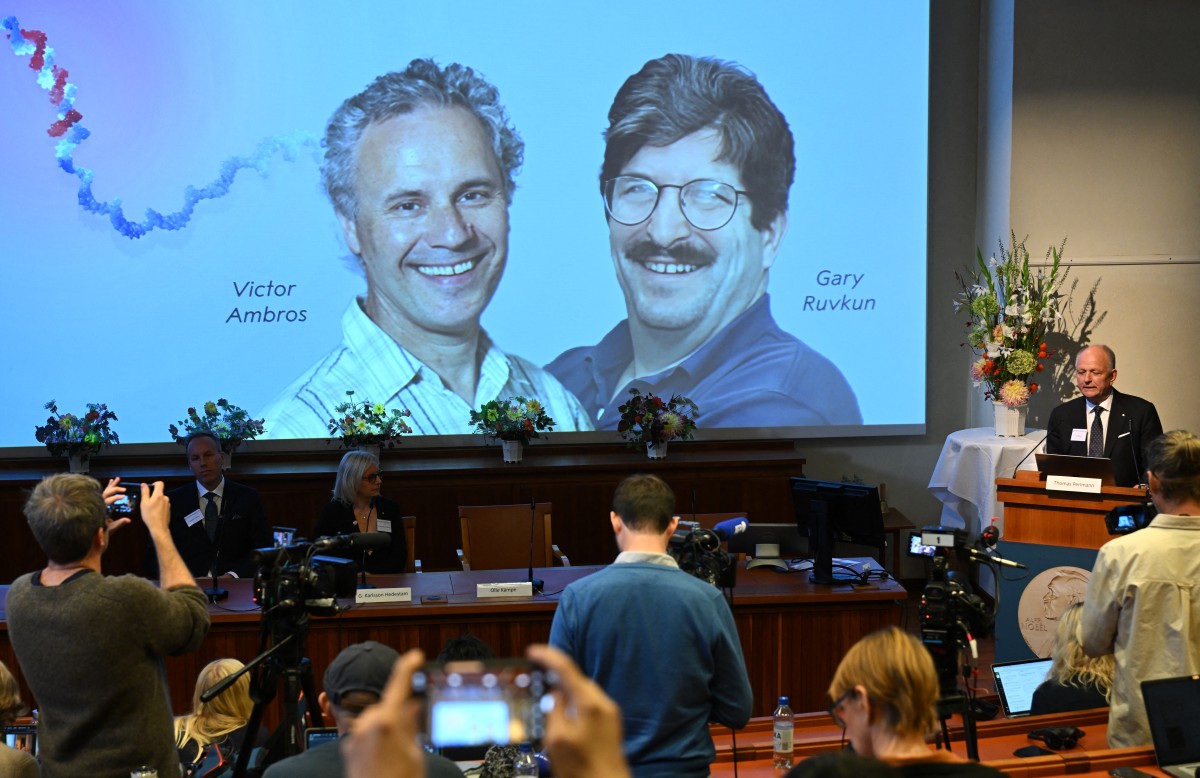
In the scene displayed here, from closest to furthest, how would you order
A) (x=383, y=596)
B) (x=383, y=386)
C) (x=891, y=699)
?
(x=891, y=699)
(x=383, y=596)
(x=383, y=386)

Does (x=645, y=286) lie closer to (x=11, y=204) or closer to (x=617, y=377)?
(x=617, y=377)

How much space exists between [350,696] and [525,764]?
2.46 ft

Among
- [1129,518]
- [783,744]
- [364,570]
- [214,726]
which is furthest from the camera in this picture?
[364,570]

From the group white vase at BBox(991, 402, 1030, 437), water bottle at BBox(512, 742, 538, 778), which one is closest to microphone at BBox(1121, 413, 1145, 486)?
white vase at BBox(991, 402, 1030, 437)

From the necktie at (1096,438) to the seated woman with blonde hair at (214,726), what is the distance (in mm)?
4385

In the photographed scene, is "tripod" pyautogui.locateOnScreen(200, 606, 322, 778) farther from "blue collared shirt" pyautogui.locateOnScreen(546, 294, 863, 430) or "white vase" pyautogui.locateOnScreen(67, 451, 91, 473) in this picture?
"blue collared shirt" pyautogui.locateOnScreen(546, 294, 863, 430)

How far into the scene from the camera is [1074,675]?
3271mm

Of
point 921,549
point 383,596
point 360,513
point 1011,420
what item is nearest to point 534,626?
point 383,596

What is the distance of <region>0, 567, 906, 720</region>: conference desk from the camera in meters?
4.40

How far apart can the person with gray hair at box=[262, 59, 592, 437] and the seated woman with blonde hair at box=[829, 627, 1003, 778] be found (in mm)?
5473

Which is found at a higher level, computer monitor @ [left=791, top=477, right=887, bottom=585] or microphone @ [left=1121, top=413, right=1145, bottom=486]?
microphone @ [left=1121, top=413, right=1145, bottom=486]

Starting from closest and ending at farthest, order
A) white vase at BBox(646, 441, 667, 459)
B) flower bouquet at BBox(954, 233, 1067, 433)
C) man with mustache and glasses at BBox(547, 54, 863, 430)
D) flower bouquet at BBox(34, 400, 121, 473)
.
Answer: flower bouquet at BBox(34, 400, 121, 473)
flower bouquet at BBox(954, 233, 1067, 433)
white vase at BBox(646, 441, 667, 459)
man with mustache and glasses at BBox(547, 54, 863, 430)

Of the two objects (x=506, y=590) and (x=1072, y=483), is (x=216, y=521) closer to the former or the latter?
(x=506, y=590)

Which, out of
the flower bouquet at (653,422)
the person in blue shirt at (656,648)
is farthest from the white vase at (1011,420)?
the person in blue shirt at (656,648)
